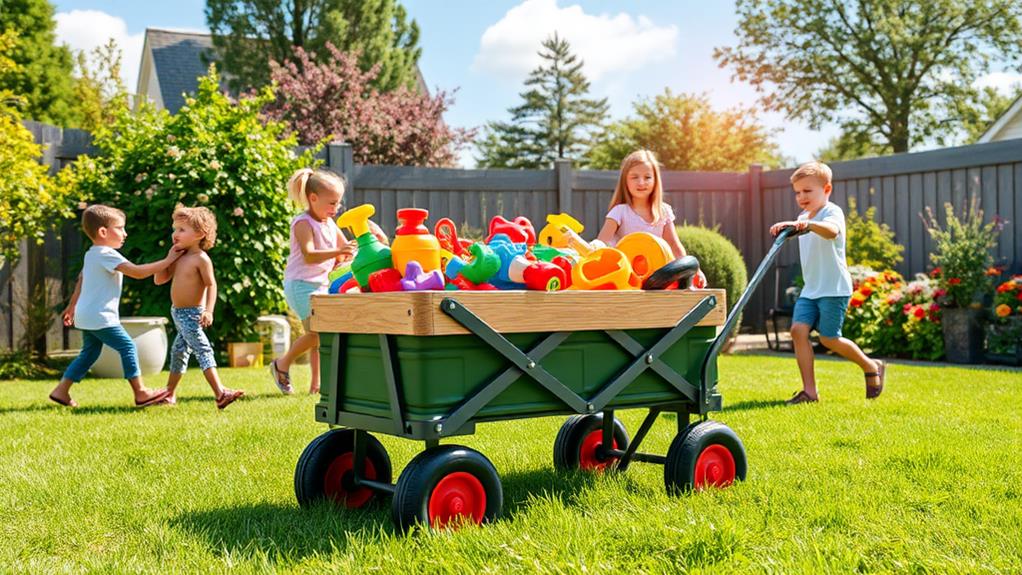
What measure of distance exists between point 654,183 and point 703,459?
1582 mm

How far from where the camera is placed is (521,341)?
115 inches

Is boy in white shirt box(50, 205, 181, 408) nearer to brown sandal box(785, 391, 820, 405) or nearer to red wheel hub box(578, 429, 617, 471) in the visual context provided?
red wheel hub box(578, 429, 617, 471)

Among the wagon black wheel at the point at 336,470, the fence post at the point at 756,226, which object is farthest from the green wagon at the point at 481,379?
the fence post at the point at 756,226

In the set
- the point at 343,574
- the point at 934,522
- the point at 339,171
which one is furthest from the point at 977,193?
the point at 343,574

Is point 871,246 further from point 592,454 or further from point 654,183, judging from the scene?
point 592,454

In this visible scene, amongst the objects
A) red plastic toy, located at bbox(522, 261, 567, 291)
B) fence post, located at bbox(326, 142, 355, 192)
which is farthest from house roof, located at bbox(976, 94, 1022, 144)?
red plastic toy, located at bbox(522, 261, 567, 291)

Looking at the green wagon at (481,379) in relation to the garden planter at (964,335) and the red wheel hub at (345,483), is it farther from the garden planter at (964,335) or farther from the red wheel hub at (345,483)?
the garden planter at (964,335)

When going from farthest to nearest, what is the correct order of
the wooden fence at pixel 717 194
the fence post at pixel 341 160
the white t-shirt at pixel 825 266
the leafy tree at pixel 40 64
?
1. the leafy tree at pixel 40 64
2. the fence post at pixel 341 160
3. the wooden fence at pixel 717 194
4. the white t-shirt at pixel 825 266

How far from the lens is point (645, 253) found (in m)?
3.46

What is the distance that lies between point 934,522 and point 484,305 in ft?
4.77

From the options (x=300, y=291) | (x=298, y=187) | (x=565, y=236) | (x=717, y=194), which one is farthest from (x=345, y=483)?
(x=717, y=194)

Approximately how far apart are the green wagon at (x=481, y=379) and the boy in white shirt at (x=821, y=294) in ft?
7.25

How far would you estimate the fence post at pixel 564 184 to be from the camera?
35.3 ft

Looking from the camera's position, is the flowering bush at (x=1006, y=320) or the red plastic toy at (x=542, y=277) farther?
the flowering bush at (x=1006, y=320)
